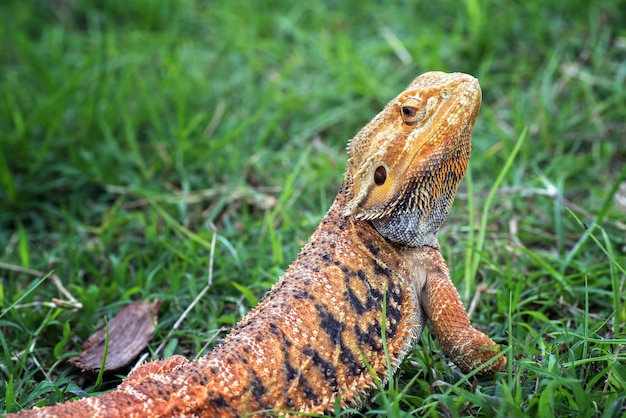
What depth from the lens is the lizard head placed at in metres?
3.10

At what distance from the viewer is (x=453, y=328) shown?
3068mm

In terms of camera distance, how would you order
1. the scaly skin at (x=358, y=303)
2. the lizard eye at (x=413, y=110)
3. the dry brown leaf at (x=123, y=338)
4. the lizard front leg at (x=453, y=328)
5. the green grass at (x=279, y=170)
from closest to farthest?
the scaly skin at (x=358, y=303), the lizard front leg at (x=453, y=328), the lizard eye at (x=413, y=110), the green grass at (x=279, y=170), the dry brown leaf at (x=123, y=338)

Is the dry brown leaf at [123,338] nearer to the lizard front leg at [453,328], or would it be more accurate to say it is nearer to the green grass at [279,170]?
the green grass at [279,170]

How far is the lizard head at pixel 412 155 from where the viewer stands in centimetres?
310

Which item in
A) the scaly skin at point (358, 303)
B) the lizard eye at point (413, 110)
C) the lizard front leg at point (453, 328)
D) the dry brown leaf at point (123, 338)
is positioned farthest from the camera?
the dry brown leaf at point (123, 338)

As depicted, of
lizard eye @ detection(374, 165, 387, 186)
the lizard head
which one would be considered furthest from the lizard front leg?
lizard eye @ detection(374, 165, 387, 186)

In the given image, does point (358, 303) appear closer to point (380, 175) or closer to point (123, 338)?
point (380, 175)

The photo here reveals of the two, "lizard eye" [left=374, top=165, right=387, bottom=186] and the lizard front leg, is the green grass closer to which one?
the lizard front leg

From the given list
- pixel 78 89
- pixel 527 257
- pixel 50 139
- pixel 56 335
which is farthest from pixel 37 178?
pixel 527 257

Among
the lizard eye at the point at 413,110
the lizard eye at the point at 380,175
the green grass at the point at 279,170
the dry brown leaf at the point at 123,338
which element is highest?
the lizard eye at the point at 413,110

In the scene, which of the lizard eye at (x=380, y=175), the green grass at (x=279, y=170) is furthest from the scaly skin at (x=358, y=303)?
the green grass at (x=279, y=170)

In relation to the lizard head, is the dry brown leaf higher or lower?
lower

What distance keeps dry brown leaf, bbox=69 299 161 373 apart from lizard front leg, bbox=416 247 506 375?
151 centimetres

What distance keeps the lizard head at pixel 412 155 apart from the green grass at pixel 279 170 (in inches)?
27.4
